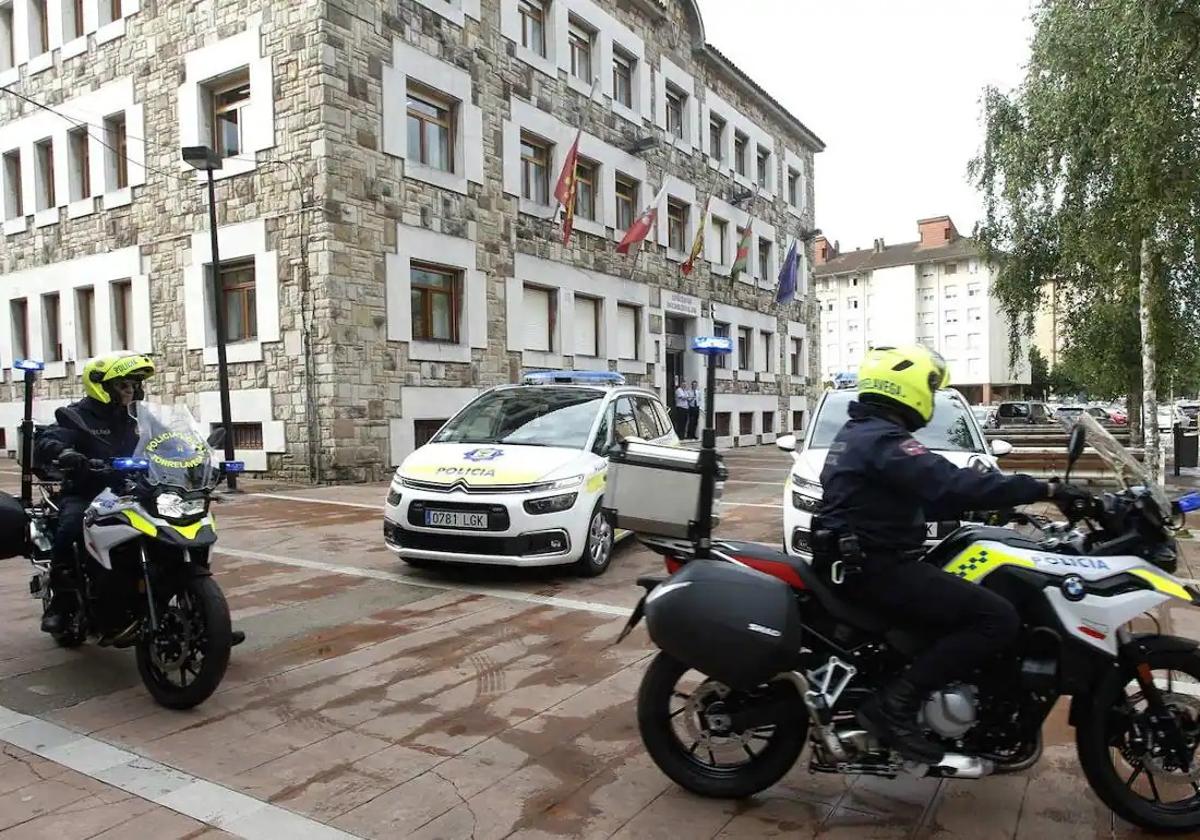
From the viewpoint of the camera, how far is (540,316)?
21234 mm

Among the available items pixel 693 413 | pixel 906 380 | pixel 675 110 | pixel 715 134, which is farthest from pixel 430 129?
pixel 906 380

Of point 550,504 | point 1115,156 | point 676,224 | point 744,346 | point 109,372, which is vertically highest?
point 676,224

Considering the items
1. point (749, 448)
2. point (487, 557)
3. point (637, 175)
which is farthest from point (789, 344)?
point (487, 557)

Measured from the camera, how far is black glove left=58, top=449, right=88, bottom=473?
4.66 m

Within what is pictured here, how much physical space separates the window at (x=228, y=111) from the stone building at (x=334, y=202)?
6 centimetres

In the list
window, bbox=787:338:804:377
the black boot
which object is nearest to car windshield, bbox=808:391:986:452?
the black boot

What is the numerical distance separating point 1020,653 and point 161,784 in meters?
3.41

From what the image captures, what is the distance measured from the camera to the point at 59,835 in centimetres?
317

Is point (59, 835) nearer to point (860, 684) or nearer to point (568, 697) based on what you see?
point (568, 697)

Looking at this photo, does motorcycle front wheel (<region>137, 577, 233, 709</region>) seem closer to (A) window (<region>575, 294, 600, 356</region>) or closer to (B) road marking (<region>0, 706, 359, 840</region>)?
(B) road marking (<region>0, 706, 359, 840</region>)

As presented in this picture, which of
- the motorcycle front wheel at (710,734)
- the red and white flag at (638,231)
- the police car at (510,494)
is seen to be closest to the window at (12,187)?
the red and white flag at (638,231)

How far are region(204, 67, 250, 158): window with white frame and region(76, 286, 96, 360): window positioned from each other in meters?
5.75

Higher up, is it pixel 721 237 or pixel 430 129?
pixel 430 129

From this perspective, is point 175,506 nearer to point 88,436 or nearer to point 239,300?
point 88,436
